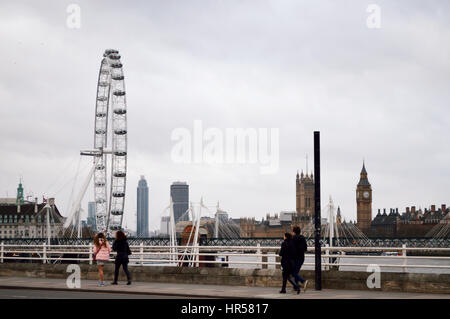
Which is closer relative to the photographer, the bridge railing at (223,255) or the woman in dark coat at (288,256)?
the woman in dark coat at (288,256)

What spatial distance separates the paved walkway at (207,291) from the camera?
62.3ft

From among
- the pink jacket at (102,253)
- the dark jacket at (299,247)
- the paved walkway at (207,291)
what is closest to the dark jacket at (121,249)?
the pink jacket at (102,253)

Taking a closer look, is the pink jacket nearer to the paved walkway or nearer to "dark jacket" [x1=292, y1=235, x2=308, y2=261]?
the paved walkway

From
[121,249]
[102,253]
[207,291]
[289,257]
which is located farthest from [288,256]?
[102,253]

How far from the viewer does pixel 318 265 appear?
20.7 meters

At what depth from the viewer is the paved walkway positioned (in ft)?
62.3

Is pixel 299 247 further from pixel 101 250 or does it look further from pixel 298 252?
pixel 101 250

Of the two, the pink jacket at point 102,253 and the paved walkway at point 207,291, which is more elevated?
the pink jacket at point 102,253

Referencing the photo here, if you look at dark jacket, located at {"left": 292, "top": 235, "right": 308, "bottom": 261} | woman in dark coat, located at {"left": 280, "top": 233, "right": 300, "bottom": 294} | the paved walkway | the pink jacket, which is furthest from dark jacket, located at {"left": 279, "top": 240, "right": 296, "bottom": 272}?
the pink jacket

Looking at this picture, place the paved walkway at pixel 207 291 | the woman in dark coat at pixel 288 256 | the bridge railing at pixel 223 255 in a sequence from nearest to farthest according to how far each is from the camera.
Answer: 1. the paved walkway at pixel 207 291
2. the woman in dark coat at pixel 288 256
3. the bridge railing at pixel 223 255

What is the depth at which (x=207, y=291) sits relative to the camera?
2080 centimetres

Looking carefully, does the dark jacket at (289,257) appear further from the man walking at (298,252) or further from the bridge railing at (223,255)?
the bridge railing at (223,255)
